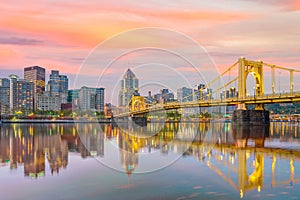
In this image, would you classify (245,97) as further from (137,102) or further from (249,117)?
(137,102)

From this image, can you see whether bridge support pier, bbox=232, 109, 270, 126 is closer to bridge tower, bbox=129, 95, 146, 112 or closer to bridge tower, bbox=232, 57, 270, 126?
bridge tower, bbox=232, 57, 270, 126

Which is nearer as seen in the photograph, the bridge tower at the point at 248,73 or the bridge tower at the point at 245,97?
the bridge tower at the point at 245,97

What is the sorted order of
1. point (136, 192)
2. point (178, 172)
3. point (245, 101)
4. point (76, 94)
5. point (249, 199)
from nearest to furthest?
point (249, 199)
point (136, 192)
point (178, 172)
point (245, 101)
point (76, 94)

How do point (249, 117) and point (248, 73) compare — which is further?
point (248, 73)

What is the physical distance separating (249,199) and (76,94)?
178 meters

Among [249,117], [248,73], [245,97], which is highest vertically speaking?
[248,73]

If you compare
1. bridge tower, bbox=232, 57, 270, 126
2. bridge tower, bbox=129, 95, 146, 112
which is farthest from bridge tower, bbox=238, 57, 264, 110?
bridge tower, bbox=129, 95, 146, 112

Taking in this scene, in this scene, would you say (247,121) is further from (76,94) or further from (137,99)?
(76,94)

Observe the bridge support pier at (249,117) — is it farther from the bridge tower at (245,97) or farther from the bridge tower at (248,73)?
the bridge tower at (248,73)

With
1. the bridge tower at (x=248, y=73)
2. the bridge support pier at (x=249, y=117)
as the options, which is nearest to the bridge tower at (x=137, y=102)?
the bridge tower at (x=248, y=73)

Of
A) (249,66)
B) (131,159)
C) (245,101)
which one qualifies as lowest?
(131,159)

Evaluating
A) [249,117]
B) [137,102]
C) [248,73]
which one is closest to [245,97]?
[249,117]

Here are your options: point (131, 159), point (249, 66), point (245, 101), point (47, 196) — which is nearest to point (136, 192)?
point (47, 196)

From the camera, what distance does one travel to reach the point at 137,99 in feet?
374
